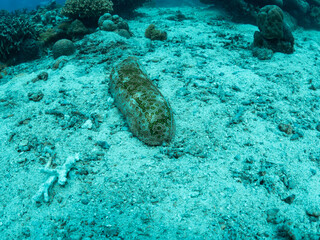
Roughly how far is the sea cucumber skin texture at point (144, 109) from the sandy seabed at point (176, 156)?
0.21 m

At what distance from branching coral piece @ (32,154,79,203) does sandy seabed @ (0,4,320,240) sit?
81 millimetres

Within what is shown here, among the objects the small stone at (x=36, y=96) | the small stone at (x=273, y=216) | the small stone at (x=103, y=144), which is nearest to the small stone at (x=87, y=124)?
the small stone at (x=103, y=144)

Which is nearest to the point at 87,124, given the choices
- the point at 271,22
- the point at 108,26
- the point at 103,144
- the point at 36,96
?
the point at 103,144

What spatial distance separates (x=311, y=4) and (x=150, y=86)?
13185 millimetres

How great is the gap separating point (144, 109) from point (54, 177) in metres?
1.64

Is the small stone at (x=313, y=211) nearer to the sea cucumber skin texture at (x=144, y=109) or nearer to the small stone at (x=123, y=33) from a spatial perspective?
the sea cucumber skin texture at (x=144, y=109)

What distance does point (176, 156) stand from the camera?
2.99 m

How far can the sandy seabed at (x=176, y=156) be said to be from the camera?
225 cm

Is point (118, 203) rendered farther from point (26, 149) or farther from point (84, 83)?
point (84, 83)

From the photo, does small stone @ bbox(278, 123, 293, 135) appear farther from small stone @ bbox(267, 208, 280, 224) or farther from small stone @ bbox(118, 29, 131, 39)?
small stone @ bbox(118, 29, 131, 39)

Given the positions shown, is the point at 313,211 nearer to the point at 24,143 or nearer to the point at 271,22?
the point at 24,143

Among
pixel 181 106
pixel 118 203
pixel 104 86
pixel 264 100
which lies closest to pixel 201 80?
pixel 181 106

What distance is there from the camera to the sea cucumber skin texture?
3.04 m

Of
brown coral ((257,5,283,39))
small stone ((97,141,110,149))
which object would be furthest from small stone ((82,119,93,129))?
brown coral ((257,5,283,39))
